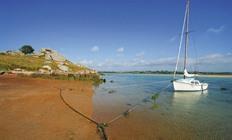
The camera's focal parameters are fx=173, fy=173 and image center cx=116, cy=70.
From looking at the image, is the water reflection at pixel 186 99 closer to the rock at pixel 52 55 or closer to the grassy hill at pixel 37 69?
the grassy hill at pixel 37 69

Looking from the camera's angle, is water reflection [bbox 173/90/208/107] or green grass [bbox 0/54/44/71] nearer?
water reflection [bbox 173/90/208/107]

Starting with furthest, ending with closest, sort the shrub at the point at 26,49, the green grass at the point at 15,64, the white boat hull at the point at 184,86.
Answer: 1. the shrub at the point at 26,49
2. the green grass at the point at 15,64
3. the white boat hull at the point at 184,86

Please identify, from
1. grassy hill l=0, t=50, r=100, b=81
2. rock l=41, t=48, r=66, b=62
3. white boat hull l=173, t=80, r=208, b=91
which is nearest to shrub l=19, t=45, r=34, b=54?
rock l=41, t=48, r=66, b=62

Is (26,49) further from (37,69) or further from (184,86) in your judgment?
(184,86)

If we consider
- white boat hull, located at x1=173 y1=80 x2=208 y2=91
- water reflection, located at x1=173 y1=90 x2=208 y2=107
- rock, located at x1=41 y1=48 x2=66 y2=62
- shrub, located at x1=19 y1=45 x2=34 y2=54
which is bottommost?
water reflection, located at x1=173 y1=90 x2=208 y2=107

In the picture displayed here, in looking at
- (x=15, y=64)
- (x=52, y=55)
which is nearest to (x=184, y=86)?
(x=15, y=64)

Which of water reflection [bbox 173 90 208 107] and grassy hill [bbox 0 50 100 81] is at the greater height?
grassy hill [bbox 0 50 100 81]

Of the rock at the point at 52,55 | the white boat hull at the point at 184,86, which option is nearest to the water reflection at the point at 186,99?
the white boat hull at the point at 184,86

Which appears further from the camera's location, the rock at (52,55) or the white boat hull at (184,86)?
the rock at (52,55)

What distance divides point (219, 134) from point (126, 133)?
5.17 meters

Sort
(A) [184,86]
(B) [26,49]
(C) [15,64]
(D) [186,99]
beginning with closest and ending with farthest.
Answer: (D) [186,99] < (A) [184,86] < (C) [15,64] < (B) [26,49]

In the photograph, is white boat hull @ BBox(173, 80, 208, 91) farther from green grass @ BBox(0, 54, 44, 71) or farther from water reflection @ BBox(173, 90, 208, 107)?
green grass @ BBox(0, 54, 44, 71)

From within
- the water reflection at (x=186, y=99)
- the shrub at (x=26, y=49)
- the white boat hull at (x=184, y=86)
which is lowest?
the water reflection at (x=186, y=99)

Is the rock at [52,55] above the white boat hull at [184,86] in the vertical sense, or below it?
above
